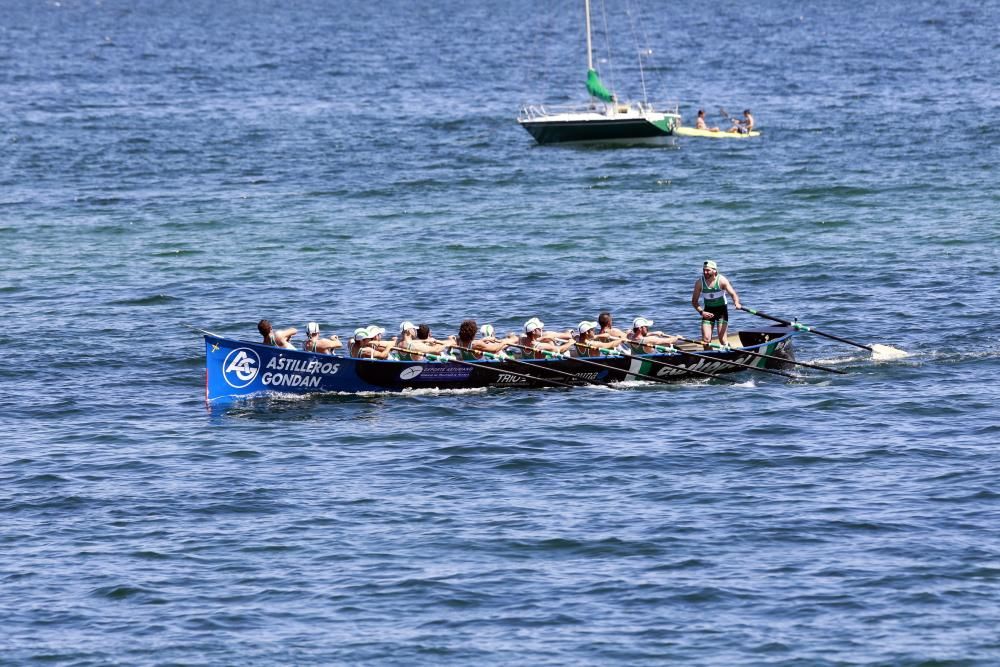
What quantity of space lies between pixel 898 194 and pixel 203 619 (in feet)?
122

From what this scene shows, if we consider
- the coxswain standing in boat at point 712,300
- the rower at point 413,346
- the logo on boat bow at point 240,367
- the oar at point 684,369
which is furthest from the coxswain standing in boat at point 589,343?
the logo on boat bow at point 240,367

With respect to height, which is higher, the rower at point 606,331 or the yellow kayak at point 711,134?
the yellow kayak at point 711,134

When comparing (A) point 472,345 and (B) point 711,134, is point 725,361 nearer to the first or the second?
(A) point 472,345

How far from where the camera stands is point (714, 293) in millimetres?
34156

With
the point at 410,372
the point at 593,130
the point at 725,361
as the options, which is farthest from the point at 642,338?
the point at 593,130

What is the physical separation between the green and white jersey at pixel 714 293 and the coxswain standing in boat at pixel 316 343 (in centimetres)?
762

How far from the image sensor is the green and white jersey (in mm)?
34062

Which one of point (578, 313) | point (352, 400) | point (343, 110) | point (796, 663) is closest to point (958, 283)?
point (578, 313)

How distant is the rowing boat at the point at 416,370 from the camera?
3162cm

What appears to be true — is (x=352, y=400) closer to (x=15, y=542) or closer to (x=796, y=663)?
(x=15, y=542)

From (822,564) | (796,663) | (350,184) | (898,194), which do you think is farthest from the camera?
(350,184)

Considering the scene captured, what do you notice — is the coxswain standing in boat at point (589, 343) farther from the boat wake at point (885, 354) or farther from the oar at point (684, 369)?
the boat wake at point (885, 354)

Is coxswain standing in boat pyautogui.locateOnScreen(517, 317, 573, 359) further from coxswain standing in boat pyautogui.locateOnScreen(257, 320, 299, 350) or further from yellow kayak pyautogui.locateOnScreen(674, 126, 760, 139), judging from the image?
yellow kayak pyautogui.locateOnScreen(674, 126, 760, 139)

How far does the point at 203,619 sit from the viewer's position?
870 inches
